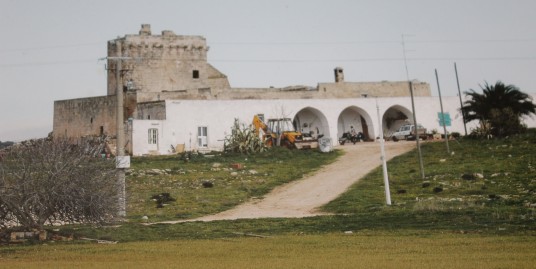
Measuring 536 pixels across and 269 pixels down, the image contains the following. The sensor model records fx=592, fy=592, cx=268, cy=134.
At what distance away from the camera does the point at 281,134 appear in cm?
3841

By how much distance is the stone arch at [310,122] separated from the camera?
44.7 metres

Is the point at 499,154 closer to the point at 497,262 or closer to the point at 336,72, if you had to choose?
the point at 497,262

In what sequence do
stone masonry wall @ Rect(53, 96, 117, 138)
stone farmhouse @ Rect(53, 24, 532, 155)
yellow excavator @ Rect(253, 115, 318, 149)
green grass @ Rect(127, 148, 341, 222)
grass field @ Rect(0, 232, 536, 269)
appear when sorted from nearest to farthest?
1. grass field @ Rect(0, 232, 536, 269)
2. green grass @ Rect(127, 148, 341, 222)
3. yellow excavator @ Rect(253, 115, 318, 149)
4. stone farmhouse @ Rect(53, 24, 532, 155)
5. stone masonry wall @ Rect(53, 96, 117, 138)

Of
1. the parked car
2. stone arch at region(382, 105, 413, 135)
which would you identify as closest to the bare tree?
the parked car

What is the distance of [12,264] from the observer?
33.1 feet

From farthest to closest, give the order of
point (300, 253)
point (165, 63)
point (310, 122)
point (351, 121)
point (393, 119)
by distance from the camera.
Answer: point (165, 63)
point (393, 119)
point (351, 121)
point (310, 122)
point (300, 253)

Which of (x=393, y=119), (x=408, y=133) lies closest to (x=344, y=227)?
(x=408, y=133)

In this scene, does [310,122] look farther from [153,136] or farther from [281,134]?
[153,136]

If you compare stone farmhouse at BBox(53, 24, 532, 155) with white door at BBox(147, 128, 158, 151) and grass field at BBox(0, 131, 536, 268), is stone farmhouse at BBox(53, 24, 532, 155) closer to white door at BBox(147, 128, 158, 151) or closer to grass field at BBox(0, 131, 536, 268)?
white door at BBox(147, 128, 158, 151)

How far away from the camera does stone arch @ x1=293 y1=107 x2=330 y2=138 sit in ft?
147

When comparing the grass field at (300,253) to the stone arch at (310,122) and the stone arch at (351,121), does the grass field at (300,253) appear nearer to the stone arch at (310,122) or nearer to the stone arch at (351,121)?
the stone arch at (310,122)

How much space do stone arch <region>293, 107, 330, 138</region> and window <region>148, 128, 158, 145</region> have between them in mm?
12205

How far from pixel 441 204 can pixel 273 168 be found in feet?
43.5

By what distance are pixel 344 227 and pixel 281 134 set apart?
23.9m
